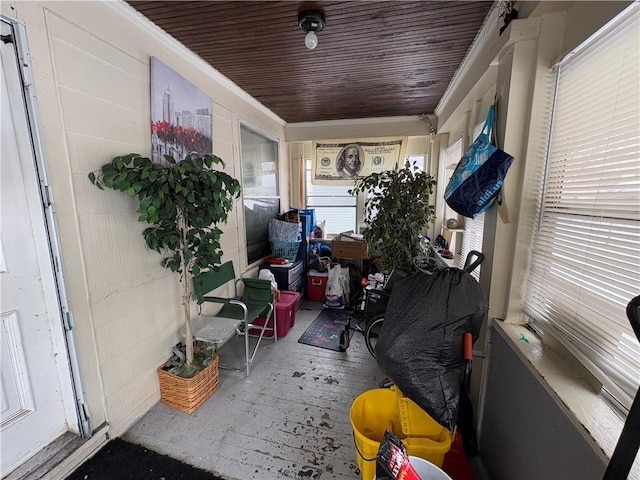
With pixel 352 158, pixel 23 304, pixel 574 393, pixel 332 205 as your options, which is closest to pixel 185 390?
pixel 23 304

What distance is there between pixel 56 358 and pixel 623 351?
2.39 m

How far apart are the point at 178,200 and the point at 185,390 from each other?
129 centimetres

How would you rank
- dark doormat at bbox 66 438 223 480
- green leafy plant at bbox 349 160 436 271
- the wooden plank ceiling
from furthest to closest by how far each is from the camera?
green leafy plant at bbox 349 160 436 271 < the wooden plank ceiling < dark doormat at bbox 66 438 223 480

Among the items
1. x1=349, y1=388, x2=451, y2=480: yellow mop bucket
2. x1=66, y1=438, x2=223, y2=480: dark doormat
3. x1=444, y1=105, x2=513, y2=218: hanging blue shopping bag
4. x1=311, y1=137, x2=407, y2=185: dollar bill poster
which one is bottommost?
x1=66, y1=438, x2=223, y2=480: dark doormat

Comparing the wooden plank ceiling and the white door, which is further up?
the wooden plank ceiling

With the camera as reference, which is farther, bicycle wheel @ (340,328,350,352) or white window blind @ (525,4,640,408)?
bicycle wheel @ (340,328,350,352)

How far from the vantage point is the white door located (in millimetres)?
1190

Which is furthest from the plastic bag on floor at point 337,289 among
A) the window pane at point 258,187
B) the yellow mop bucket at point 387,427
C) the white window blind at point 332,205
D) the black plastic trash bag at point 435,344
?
the black plastic trash bag at point 435,344

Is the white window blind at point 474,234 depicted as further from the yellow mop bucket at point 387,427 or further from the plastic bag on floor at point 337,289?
the plastic bag on floor at point 337,289

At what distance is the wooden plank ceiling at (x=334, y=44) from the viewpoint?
1.57 m

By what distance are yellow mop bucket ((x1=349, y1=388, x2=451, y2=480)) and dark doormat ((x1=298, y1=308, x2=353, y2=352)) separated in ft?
3.88

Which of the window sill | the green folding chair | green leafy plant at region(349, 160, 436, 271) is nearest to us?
the window sill

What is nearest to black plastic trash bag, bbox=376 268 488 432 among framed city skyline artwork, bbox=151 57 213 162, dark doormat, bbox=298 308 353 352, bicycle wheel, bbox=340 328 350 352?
bicycle wheel, bbox=340 328 350 352

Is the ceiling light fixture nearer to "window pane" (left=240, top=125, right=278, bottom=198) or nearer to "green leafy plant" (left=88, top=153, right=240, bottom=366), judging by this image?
"green leafy plant" (left=88, top=153, right=240, bottom=366)
